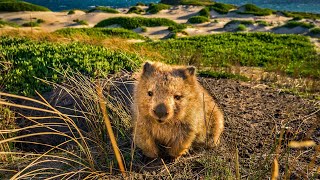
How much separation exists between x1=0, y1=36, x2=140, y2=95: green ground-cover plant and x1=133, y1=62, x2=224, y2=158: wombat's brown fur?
2.87m

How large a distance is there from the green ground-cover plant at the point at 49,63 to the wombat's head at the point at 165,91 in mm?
2841

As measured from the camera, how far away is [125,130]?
17.7 ft

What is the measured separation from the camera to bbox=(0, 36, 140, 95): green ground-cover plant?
7828 mm

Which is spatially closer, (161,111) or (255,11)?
(161,111)

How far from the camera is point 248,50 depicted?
16500 mm

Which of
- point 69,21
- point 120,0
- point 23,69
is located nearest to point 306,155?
point 23,69

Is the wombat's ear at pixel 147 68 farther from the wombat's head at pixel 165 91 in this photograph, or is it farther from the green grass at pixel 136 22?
the green grass at pixel 136 22

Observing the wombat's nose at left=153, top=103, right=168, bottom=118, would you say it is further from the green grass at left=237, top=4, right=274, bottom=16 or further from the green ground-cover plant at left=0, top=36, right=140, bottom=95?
the green grass at left=237, top=4, right=274, bottom=16

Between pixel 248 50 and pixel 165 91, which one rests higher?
pixel 165 91

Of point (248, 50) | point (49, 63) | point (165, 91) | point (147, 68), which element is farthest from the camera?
point (248, 50)

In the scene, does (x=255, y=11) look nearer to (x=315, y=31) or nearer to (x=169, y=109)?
(x=315, y=31)

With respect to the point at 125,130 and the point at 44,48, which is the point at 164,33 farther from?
the point at 125,130

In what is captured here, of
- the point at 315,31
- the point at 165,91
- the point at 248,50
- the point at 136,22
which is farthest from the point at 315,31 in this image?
the point at 165,91

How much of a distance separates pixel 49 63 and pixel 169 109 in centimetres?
566
